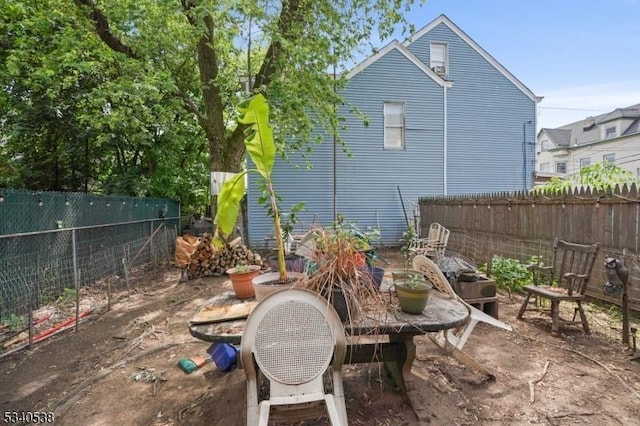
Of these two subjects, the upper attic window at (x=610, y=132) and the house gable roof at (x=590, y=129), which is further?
the upper attic window at (x=610, y=132)

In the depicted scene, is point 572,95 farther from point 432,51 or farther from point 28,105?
point 28,105

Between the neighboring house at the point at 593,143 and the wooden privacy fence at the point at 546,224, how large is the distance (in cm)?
1048

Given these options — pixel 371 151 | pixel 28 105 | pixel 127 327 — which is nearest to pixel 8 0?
pixel 28 105

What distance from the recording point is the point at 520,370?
311cm

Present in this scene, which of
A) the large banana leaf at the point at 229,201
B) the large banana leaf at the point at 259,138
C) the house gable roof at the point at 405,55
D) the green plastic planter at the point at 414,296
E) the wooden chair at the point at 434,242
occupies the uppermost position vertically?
the house gable roof at the point at 405,55

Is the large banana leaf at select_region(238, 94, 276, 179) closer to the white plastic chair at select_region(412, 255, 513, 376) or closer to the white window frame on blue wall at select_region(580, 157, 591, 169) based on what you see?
the white plastic chair at select_region(412, 255, 513, 376)

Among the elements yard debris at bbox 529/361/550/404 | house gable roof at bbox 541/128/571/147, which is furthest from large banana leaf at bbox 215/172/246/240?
house gable roof at bbox 541/128/571/147

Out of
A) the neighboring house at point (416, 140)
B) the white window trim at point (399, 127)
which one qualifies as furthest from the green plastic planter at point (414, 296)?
the white window trim at point (399, 127)

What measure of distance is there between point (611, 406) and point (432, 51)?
11.4 meters

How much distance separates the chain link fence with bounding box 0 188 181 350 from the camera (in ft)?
13.6

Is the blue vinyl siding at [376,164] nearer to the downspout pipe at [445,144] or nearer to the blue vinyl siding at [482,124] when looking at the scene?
the downspout pipe at [445,144]

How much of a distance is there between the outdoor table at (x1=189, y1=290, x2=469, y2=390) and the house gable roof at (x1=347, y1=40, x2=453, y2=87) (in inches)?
370

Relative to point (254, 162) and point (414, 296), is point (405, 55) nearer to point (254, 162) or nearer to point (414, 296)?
point (254, 162)

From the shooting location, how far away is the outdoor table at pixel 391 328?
1.99 meters
